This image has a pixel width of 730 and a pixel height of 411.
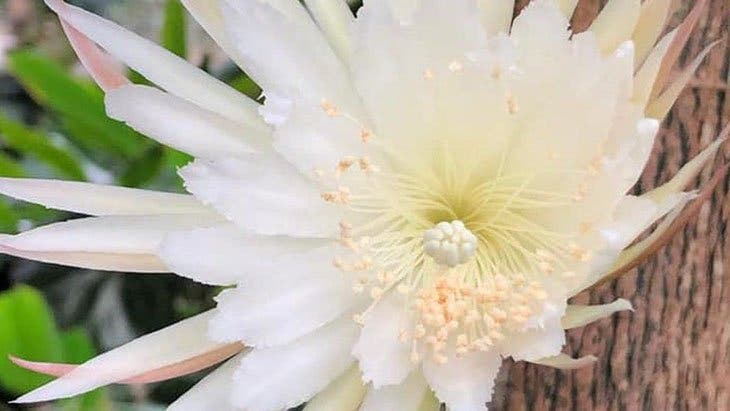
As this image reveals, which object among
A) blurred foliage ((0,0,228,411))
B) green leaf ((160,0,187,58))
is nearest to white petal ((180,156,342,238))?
blurred foliage ((0,0,228,411))

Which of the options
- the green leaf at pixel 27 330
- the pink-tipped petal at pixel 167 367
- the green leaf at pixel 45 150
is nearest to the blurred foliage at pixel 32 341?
the green leaf at pixel 27 330

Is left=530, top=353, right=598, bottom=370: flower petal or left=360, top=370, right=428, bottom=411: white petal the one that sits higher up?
left=530, top=353, right=598, bottom=370: flower petal

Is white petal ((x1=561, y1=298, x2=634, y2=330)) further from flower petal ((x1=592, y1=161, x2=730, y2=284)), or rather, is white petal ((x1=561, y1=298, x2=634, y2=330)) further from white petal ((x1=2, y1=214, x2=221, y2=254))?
white petal ((x1=2, y1=214, x2=221, y2=254))

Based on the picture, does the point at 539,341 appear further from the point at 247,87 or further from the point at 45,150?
the point at 45,150

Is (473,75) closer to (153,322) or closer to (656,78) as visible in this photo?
(656,78)

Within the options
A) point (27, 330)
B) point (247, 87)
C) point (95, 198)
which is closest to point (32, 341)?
point (27, 330)

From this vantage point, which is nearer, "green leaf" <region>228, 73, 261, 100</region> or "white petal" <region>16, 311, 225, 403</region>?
"white petal" <region>16, 311, 225, 403</region>

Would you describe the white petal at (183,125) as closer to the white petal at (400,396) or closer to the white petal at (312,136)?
the white petal at (312,136)

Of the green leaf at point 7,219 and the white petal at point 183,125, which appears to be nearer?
the white petal at point 183,125
